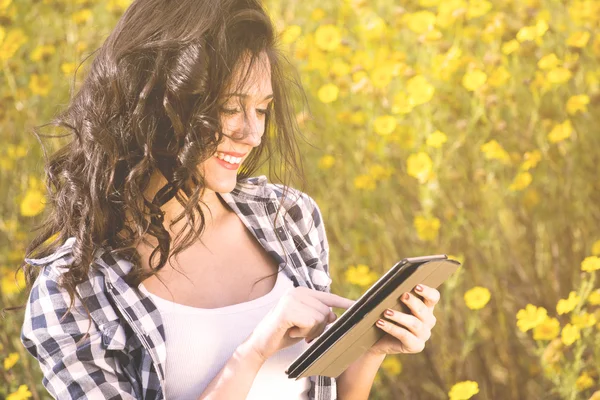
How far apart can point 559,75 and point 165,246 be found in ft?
3.82

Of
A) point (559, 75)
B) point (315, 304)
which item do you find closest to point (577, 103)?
point (559, 75)

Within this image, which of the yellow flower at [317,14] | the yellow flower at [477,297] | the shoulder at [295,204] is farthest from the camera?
the yellow flower at [317,14]

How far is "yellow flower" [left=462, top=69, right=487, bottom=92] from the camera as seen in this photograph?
196cm

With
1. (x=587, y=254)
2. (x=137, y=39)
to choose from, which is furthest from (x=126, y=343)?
(x=587, y=254)

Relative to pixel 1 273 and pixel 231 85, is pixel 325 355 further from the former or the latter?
pixel 1 273

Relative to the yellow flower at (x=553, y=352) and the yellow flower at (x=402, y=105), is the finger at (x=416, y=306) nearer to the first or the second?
the yellow flower at (x=553, y=352)

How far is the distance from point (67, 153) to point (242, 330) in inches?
14.5

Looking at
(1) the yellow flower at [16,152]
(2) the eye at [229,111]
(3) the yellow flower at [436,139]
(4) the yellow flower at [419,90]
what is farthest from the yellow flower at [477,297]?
(1) the yellow flower at [16,152]

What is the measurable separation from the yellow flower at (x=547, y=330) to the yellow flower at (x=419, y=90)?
0.59m

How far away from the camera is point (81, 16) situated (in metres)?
2.29

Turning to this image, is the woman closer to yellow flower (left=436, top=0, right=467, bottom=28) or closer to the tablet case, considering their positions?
the tablet case

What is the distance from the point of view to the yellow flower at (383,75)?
2072 mm

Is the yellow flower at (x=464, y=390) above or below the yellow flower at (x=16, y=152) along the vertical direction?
below

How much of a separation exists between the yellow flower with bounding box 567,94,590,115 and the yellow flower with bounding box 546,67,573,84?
0.05m
